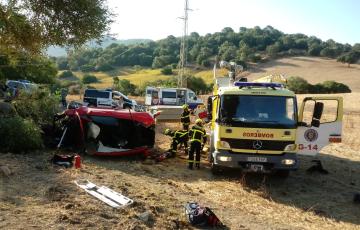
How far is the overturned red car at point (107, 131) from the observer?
13266 mm

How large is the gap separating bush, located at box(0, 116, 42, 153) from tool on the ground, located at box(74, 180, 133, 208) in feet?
11.6

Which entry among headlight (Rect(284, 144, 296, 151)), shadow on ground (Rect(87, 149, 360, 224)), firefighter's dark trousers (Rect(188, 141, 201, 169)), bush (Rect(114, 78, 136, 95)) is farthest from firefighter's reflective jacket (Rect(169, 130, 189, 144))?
bush (Rect(114, 78, 136, 95))

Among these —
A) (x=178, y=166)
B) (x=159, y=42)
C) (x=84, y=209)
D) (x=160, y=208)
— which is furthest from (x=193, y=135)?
(x=159, y=42)

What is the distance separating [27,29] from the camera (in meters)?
12.2

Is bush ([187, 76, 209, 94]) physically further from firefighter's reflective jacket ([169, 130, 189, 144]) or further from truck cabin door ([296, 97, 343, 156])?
truck cabin door ([296, 97, 343, 156])

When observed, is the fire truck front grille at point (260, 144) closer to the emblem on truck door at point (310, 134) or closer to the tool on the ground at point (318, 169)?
the emblem on truck door at point (310, 134)

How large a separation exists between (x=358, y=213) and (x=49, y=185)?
628cm

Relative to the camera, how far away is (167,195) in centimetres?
924

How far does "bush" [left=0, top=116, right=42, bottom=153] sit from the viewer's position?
12.0m

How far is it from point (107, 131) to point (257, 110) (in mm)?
4891

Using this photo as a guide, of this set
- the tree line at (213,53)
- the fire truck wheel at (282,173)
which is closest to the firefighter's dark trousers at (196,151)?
the fire truck wheel at (282,173)

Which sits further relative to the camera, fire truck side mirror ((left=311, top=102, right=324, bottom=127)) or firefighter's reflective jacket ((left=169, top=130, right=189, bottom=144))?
firefighter's reflective jacket ((left=169, top=130, right=189, bottom=144))

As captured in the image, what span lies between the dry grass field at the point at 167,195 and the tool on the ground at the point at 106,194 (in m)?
0.16

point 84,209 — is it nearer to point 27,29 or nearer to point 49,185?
point 49,185
